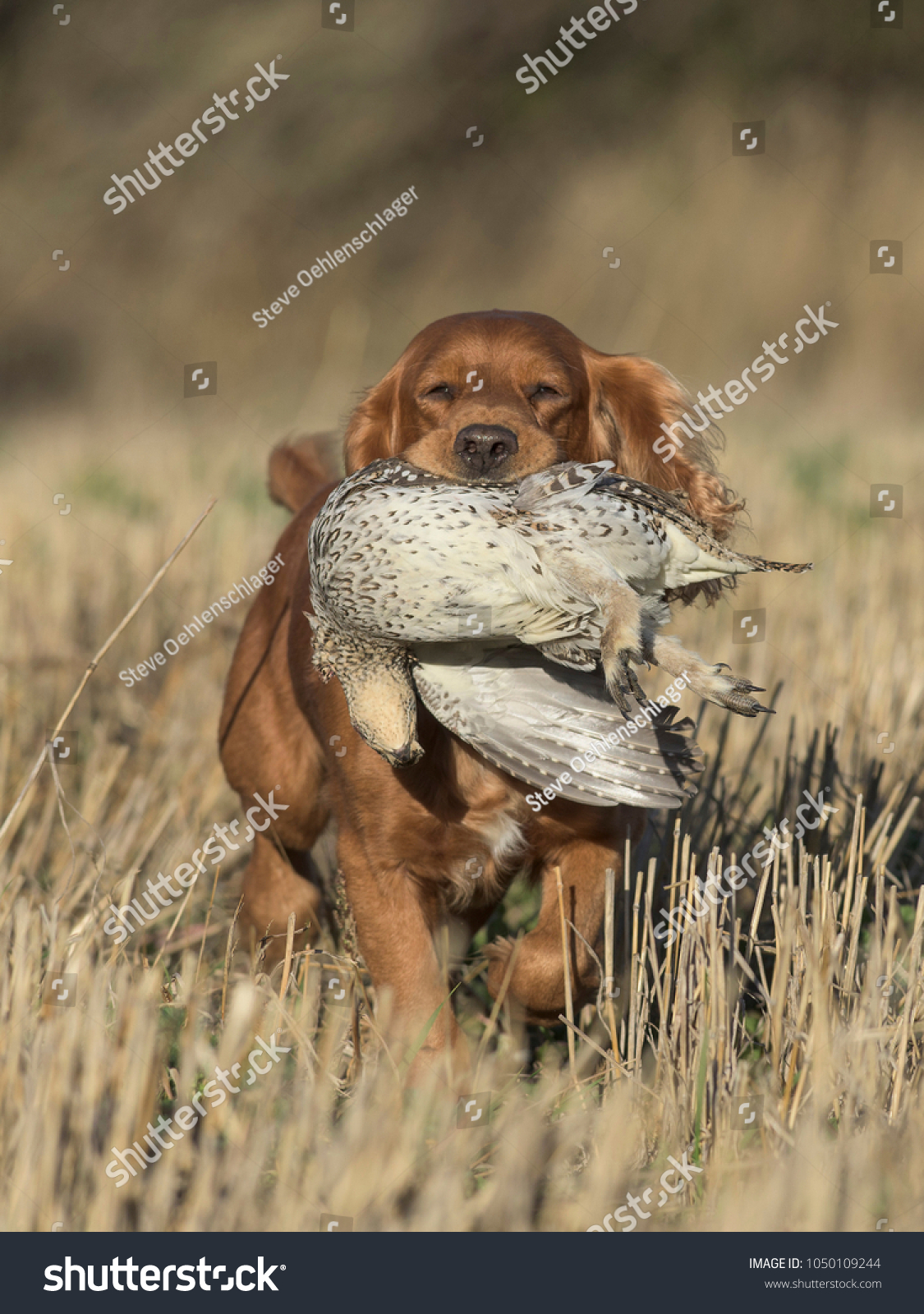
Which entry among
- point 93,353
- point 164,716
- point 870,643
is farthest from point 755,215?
point 164,716

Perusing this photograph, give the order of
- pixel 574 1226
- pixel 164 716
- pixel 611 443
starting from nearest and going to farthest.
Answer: pixel 574 1226 < pixel 611 443 < pixel 164 716

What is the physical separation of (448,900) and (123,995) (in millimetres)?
824

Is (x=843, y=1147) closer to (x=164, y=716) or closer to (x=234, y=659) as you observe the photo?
(x=234, y=659)

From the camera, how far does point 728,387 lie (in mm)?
3281

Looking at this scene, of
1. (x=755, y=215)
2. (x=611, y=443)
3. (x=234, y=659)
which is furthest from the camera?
A: (x=755, y=215)

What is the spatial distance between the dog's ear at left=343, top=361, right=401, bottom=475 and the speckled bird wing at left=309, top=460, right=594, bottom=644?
1.08 m

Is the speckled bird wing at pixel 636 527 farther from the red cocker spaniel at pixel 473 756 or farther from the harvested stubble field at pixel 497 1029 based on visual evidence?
the harvested stubble field at pixel 497 1029

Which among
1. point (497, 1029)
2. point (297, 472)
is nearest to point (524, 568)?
point (497, 1029)

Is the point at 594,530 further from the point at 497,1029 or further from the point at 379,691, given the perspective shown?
the point at 497,1029

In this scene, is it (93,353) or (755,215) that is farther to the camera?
(93,353)

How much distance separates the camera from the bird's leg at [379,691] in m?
2.28

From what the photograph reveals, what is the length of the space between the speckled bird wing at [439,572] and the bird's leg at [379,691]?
121 mm

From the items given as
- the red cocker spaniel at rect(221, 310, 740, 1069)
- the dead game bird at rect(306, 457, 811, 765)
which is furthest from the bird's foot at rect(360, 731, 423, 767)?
the red cocker spaniel at rect(221, 310, 740, 1069)
